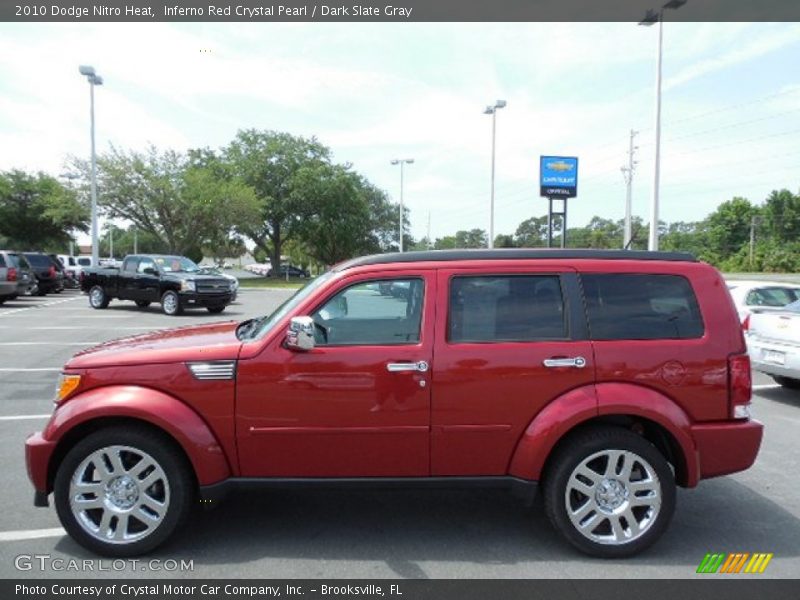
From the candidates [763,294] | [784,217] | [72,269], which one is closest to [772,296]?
[763,294]

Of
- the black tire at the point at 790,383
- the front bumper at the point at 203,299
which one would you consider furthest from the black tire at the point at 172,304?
the black tire at the point at 790,383

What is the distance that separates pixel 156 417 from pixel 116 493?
1.82ft

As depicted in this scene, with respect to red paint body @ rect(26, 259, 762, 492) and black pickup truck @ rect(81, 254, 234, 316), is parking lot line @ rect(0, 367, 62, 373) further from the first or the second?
black pickup truck @ rect(81, 254, 234, 316)

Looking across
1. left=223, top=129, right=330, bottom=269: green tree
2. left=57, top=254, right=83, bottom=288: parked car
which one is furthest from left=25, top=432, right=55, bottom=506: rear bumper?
left=223, top=129, right=330, bottom=269: green tree

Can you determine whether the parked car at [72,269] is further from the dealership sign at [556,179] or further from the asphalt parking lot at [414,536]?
the asphalt parking lot at [414,536]

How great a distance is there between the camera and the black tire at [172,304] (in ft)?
62.6

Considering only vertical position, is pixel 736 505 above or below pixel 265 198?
below

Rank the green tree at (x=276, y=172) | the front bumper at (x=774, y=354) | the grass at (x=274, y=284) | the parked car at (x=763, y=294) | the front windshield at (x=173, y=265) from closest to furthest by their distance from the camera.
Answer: the front bumper at (x=774, y=354) → the parked car at (x=763, y=294) → the front windshield at (x=173, y=265) → the grass at (x=274, y=284) → the green tree at (x=276, y=172)

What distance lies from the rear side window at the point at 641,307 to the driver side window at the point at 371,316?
110cm
